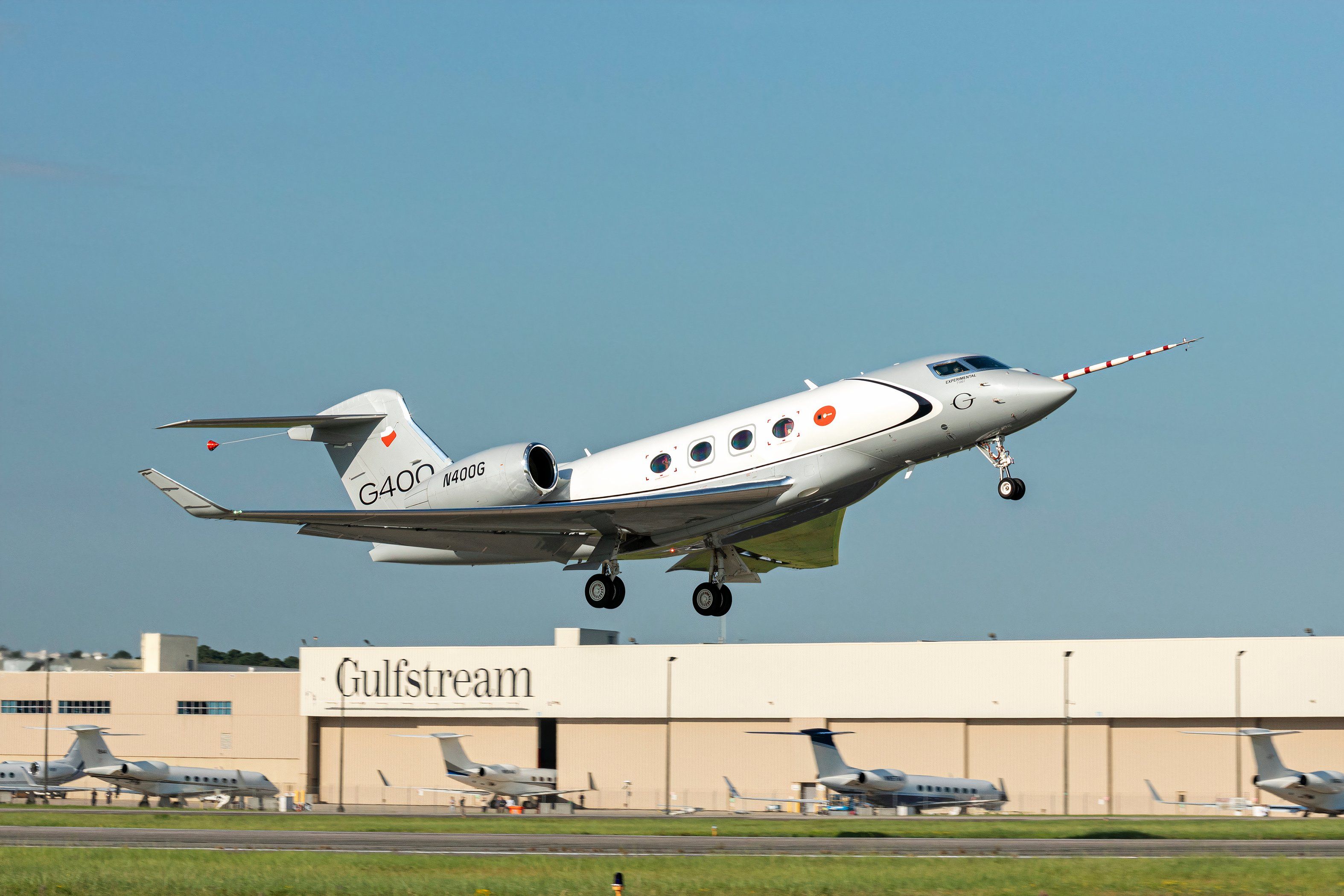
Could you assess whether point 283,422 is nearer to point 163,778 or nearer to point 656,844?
point 656,844

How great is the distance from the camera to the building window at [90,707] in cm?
7062

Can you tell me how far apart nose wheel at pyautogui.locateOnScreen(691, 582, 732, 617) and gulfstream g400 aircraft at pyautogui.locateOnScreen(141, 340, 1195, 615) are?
3cm

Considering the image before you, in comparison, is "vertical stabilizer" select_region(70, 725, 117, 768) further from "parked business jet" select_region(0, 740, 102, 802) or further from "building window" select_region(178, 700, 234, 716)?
"building window" select_region(178, 700, 234, 716)

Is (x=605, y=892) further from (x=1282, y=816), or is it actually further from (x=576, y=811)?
(x=576, y=811)

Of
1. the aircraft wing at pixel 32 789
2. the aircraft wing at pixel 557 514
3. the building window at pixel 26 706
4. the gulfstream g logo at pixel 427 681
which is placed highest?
the aircraft wing at pixel 557 514

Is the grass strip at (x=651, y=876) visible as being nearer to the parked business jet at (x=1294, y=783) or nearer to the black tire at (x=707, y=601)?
the black tire at (x=707, y=601)

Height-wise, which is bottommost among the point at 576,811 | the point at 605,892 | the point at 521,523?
the point at 576,811

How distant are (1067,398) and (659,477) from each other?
297 inches

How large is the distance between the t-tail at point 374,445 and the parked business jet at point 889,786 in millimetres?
24412

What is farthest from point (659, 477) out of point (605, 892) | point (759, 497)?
point (605, 892)

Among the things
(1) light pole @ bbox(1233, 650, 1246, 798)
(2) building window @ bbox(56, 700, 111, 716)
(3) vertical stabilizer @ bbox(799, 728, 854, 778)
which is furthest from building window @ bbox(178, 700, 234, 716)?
(1) light pole @ bbox(1233, 650, 1246, 798)

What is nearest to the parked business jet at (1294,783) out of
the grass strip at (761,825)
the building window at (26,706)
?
the grass strip at (761,825)

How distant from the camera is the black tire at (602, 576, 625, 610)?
90.9ft

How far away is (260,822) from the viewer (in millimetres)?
46781
